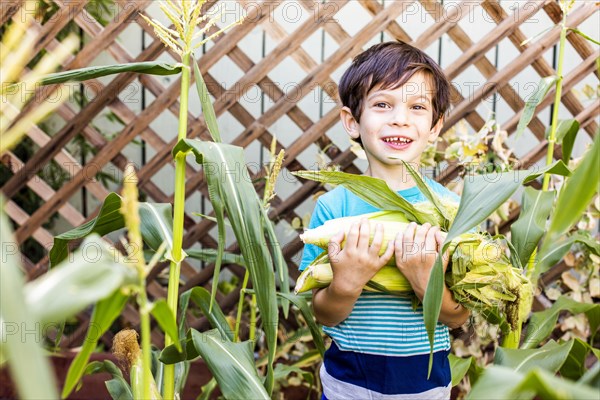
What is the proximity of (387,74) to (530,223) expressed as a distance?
1.24ft

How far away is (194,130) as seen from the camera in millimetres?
1659

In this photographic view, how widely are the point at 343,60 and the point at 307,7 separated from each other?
151mm

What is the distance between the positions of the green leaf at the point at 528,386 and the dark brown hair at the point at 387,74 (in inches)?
29.2

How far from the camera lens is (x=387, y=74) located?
44.0 inches

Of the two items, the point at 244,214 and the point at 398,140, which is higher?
the point at 244,214

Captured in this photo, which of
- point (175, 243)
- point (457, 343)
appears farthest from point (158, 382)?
point (457, 343)

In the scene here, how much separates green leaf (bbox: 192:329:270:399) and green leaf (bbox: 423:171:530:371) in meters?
0.32

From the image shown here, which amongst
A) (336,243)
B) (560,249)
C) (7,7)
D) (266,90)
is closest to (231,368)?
(336,243)

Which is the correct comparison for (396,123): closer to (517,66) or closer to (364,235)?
(364,235)

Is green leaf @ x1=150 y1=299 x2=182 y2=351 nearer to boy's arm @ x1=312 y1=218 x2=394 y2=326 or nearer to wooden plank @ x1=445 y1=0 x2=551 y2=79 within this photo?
boy's arm @ x1=312 y1=218 x2=394 y2=326

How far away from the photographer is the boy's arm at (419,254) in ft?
2.98

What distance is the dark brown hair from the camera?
1117 millimetres

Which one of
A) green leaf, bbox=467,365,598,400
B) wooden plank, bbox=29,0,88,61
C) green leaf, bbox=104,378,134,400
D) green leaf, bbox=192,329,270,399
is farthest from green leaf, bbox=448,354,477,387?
wooden plank, bbox=29,0,88,61

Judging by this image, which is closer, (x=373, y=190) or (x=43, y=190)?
(x=373, y=190)
